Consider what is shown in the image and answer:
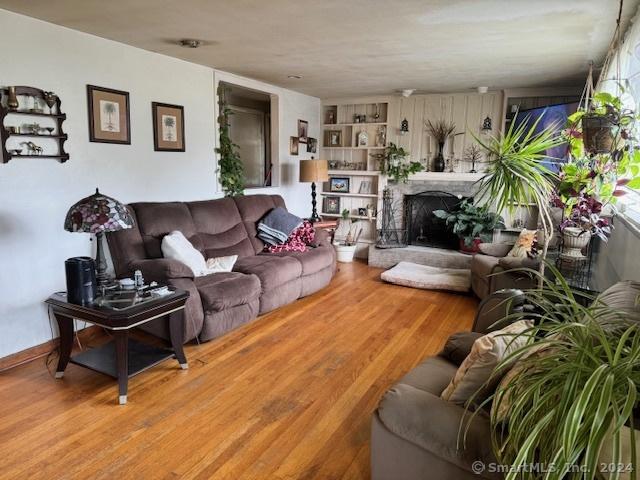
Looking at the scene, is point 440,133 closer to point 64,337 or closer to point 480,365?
point 480,365

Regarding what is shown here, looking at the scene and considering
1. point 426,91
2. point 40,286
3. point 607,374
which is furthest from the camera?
point 426,91

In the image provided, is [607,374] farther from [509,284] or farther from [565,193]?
[509,284]

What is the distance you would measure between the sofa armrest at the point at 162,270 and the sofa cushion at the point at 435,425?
80.6 inches

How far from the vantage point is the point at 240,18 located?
9.32ft

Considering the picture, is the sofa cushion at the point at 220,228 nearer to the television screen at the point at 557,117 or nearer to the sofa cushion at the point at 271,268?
the sofa cushion at the point at 271,268

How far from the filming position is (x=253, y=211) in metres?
4.78

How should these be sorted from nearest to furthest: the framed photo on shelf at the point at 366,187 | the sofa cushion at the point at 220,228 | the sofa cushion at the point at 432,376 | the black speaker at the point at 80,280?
the sofa cushion at the point at 432,376 → the black speaker at the point at 80,280 → the sofa cushion at the point at 220,228 → the framed photo on shelf at the point at 366,187

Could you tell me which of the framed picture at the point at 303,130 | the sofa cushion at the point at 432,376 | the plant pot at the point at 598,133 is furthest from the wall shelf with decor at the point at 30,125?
the framed picture at the point at 303,130

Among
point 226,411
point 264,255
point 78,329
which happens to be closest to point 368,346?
point 226,411

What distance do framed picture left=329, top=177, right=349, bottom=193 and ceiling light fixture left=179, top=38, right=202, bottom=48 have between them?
11.4ft

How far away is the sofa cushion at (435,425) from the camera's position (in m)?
1.38

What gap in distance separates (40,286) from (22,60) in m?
1.56

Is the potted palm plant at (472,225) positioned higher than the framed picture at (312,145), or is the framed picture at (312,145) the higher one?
the framed picture at (312,145)

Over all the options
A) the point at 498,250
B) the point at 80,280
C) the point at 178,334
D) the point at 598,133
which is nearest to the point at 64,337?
the point at 80,280
